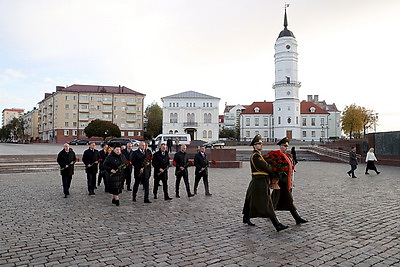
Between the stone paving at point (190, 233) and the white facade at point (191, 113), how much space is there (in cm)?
6885

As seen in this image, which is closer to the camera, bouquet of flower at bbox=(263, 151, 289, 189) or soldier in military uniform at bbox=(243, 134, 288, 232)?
soldier in military uniform at bbox=(243, 134, 288, 232)

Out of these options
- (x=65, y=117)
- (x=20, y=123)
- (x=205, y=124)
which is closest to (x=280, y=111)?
(x=205, y=124)

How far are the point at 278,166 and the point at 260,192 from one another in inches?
26.6

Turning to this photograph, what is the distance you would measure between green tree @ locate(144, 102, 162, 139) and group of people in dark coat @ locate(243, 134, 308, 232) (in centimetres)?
8343

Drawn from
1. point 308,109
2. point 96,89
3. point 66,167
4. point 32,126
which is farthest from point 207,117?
point 32,126

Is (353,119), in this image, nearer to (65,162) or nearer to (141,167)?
(141,167)

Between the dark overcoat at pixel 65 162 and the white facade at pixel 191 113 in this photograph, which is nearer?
the dark overcoat at pixel 65 162

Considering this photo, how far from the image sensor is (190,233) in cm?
660

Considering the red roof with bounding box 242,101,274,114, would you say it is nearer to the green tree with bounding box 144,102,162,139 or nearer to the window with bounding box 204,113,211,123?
the window with bounding box 204,113,211,123

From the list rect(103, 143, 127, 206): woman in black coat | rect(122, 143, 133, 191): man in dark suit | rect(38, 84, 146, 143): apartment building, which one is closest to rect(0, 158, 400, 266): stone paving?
rect(103, 143, 127, 206): woman in black coat

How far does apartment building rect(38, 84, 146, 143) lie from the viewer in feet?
278

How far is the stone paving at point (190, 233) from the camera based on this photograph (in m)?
5.15

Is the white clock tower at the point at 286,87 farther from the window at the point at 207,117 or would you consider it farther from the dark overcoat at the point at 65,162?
the dark overcoat at the point at 65,162

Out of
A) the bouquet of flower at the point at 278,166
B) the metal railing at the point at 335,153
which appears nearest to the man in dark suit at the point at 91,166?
the bouquet of flower at the point at 278,166
